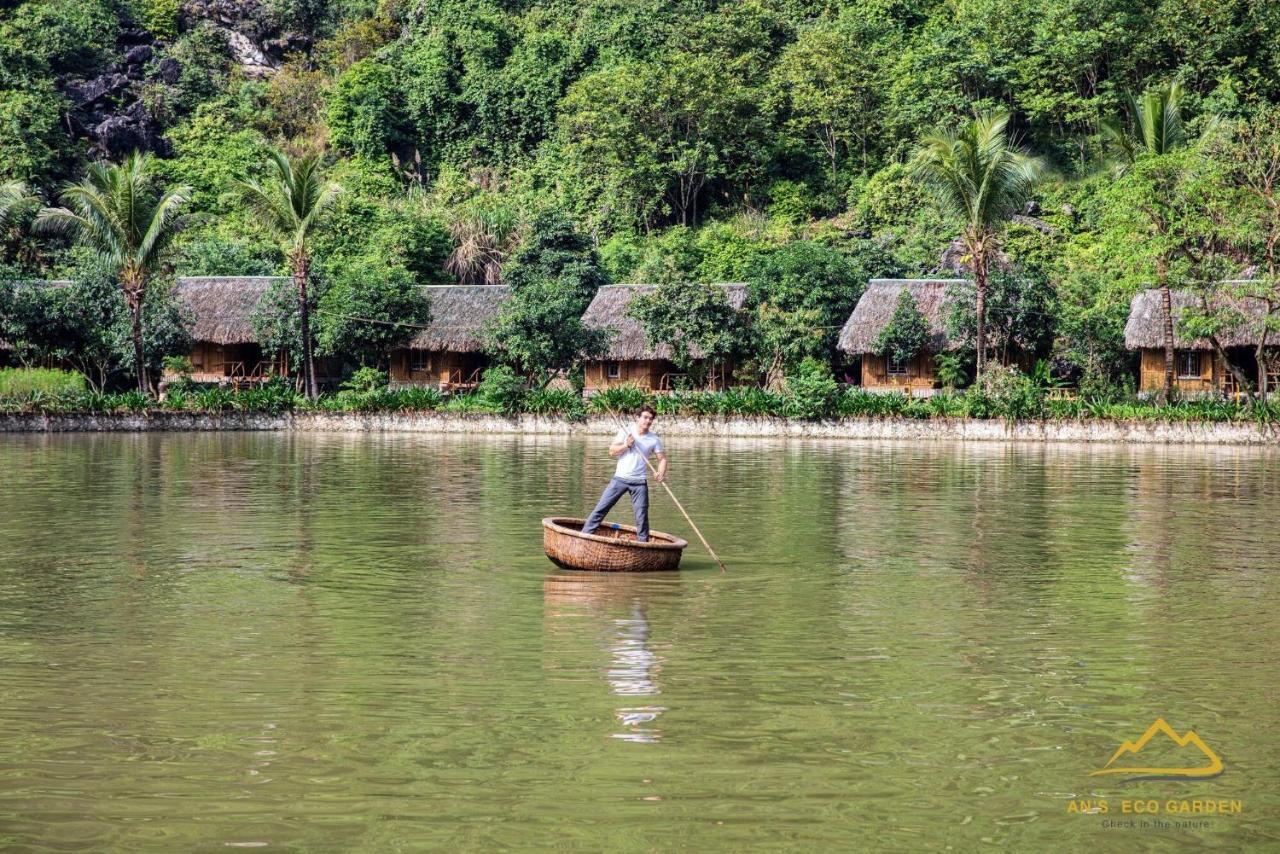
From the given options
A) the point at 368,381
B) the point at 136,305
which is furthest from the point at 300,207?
the point at 368,381

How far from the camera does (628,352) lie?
136ft

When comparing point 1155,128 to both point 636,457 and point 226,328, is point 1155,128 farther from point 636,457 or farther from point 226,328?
point 636,457

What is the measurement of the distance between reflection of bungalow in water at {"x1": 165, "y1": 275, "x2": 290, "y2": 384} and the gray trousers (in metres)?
32.1

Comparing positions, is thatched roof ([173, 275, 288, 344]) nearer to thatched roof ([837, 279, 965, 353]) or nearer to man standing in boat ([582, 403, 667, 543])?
thatched roof ([837, 279, 965, 353])

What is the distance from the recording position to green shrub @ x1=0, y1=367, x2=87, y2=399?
1446 inches

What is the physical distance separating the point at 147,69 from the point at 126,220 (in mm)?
26591

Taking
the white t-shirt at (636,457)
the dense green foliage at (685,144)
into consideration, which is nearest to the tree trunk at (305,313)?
the dense green foliage at (685,144)

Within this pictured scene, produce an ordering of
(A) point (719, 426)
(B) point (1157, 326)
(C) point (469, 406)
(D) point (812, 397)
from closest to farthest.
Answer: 1. (D) point (812, 397)
2. (A) point (719, 426)
3. (B) point (1157, 326)
4. (C) point (469, 406)

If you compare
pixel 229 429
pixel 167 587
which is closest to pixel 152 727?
pixel 167 587

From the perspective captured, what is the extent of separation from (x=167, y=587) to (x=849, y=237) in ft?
129

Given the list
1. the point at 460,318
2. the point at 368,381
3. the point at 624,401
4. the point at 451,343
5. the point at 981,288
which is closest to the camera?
the point at 981,288

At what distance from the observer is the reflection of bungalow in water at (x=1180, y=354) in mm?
37625

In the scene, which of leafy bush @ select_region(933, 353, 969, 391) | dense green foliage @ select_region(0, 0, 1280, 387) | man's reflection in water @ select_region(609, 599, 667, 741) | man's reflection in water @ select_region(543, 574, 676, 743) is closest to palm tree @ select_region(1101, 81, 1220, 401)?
dense green foliage @ select_region(0, 0, 1280, 387)

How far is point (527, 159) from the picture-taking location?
194 feet
